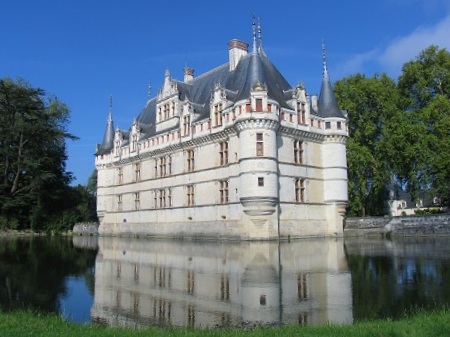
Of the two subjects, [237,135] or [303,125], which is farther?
[303,125]

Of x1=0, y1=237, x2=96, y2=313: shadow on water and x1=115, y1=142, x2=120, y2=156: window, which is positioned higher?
x1=115, y1=142, x2=120, y2=156: window

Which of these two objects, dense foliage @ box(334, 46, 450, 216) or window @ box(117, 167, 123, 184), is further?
window @ box(117, 167, 123, 184)

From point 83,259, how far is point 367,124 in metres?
25.0

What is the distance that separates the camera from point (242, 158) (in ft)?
85.9

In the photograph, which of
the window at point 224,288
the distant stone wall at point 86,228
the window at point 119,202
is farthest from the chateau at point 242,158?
the window at point 224,288

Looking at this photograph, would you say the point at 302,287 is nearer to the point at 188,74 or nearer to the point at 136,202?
the point at 136,202

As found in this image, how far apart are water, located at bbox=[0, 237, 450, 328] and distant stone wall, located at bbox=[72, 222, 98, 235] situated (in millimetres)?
27768

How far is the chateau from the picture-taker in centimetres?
2597

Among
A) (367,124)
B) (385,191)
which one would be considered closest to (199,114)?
(367,124)

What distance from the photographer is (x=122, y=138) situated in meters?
41.0

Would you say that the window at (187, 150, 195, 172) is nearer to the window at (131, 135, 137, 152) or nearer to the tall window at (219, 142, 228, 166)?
the tall window at (219, 142, 228, 166)

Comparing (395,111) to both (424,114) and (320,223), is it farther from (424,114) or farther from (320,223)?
(320,223)

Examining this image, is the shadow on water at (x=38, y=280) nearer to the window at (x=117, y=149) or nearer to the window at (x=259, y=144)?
the window at (x=259, y=144)

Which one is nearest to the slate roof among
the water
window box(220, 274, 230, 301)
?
the water
